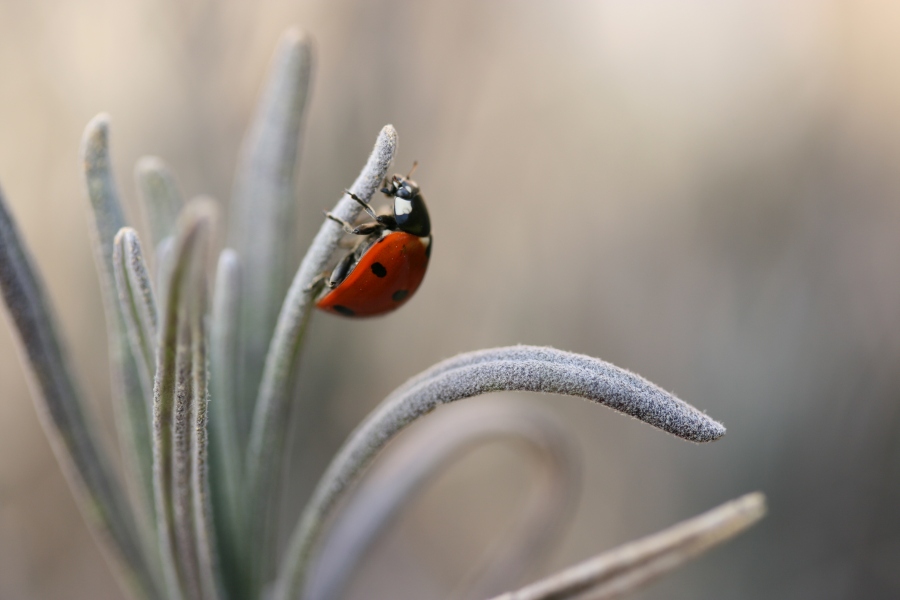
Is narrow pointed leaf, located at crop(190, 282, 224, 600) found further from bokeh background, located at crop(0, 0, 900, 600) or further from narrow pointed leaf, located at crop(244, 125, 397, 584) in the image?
bokeh background, located at crop(0, 0, 900, 600)

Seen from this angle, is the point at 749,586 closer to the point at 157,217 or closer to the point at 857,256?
the point at 857,256

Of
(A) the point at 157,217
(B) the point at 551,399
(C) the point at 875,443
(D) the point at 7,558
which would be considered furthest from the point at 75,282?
(C) the point at 875,443

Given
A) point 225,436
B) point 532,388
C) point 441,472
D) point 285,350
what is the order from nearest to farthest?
point 532,388, point 285,350, point 225,436, point 441,472

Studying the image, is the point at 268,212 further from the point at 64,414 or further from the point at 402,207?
the point at 64,414

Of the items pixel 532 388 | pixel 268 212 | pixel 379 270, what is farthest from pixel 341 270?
pixel 532 388

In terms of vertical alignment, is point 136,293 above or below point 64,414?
above

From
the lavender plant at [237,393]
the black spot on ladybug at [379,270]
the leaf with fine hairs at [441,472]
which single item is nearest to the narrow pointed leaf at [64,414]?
the lavender plant at [237,393]
